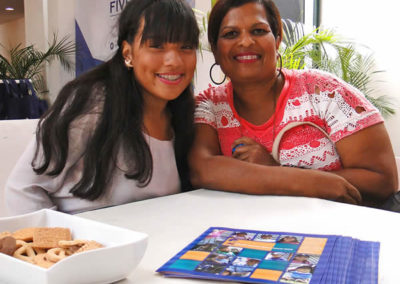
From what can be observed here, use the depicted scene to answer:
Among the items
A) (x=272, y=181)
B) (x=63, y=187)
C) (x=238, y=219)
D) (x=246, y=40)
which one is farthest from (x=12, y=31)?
(x=238, y=219)

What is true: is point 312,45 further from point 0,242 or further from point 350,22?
point 0,242

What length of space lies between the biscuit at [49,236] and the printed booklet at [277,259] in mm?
192

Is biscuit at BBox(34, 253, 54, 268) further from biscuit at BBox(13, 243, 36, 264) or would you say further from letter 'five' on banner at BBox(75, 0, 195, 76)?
letter 'five' on banner at BBox(75, 0, 195, 76)

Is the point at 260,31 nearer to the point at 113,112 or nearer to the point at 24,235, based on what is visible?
the point at 113,112

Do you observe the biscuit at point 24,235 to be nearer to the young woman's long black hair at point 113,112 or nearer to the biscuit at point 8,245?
the biscuit at point 8,245

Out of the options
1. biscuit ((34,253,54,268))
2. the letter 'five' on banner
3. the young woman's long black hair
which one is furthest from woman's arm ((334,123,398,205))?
the letter 'five' on banner

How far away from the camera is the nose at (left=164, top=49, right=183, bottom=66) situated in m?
1.53

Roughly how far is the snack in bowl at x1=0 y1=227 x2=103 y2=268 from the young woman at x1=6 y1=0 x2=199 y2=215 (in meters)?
0.54

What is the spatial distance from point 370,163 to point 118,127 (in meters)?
0.90

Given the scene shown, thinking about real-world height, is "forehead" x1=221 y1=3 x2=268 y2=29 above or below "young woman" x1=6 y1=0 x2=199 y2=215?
above

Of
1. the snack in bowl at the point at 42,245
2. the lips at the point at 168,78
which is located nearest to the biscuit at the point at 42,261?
the snack in bowl at the point at 42,245

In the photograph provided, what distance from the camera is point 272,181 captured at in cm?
155

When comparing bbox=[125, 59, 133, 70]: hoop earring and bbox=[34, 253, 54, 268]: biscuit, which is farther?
bbox=[125, 59, 133, 70]: hoop earring

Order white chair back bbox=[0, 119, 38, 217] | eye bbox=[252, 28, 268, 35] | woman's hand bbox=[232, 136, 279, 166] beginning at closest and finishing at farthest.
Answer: white chair back bbox=[0, 119, 38, 217]
woman's hand bbox=[232, 136, 279, 166]
eye bbox=[252, 28, 268, 35]
